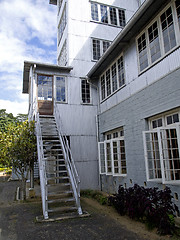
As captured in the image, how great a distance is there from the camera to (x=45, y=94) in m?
11.5

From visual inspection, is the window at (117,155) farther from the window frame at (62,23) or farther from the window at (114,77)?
the window frame at (62,23)

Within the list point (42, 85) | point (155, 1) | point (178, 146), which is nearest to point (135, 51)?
point (155, 1)

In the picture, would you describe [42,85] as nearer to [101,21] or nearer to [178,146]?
[101,21]

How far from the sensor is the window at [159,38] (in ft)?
19.1

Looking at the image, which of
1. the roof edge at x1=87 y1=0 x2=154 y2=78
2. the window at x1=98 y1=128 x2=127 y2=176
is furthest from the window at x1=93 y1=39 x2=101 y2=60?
the window at x1=98 y1=128 x2=127 y2=176

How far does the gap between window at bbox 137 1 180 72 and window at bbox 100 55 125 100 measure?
141 cm

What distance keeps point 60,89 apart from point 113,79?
3.08 metres

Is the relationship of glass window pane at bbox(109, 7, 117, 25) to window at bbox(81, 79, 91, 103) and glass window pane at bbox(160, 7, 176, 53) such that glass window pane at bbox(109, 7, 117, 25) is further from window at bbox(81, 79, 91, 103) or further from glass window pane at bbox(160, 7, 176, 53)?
glass window pane at bbox(160, 7, 176, 53)

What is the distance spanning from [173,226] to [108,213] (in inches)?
88.9

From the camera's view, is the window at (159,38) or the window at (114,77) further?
the window at (114,77)

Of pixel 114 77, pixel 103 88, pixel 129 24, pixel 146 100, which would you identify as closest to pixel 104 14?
pixel 103 88

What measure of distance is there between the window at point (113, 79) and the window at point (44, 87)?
9.77ft

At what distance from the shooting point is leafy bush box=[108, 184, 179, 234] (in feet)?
14.7

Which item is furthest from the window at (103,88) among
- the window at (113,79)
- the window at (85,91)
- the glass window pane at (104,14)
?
the glass window pane at (104,14)
